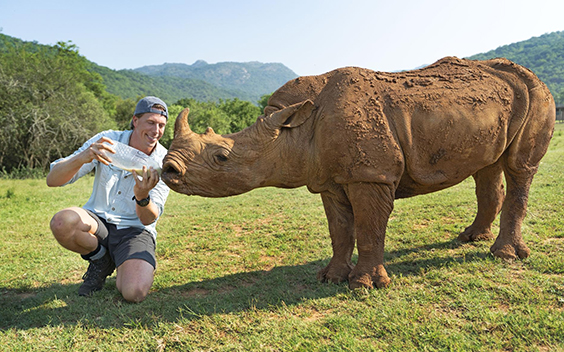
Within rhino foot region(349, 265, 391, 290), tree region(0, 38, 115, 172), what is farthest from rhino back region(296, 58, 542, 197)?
tree region(0, 38, 115, 172)

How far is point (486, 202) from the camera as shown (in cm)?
562

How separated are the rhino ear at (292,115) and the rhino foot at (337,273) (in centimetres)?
175

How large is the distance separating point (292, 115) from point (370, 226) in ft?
4.64

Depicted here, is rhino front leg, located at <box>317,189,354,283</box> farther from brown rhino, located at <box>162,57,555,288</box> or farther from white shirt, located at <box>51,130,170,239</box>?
white shirt, located at <box>51,130,170,239</box>

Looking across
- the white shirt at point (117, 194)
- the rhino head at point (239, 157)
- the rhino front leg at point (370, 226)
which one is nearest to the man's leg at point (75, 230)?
the white shirt at point (117, 194)

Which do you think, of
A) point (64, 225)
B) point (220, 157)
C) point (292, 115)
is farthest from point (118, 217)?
point (292, 115)

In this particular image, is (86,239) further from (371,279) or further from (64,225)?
(371,279)

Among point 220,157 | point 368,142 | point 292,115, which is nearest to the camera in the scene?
point 220,157

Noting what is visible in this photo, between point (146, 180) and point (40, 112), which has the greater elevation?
point (40, 112)

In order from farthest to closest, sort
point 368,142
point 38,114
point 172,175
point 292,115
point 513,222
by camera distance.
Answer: point 38,114, point 513,222, point 292,115, point 368,142, point 172,175

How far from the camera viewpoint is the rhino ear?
395cm

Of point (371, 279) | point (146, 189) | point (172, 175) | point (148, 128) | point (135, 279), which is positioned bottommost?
point (371, 279)

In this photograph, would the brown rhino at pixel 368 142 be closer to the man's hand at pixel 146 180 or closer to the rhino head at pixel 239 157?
the rhino head at pixel 239 157

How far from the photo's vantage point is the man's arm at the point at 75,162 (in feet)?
12.8
